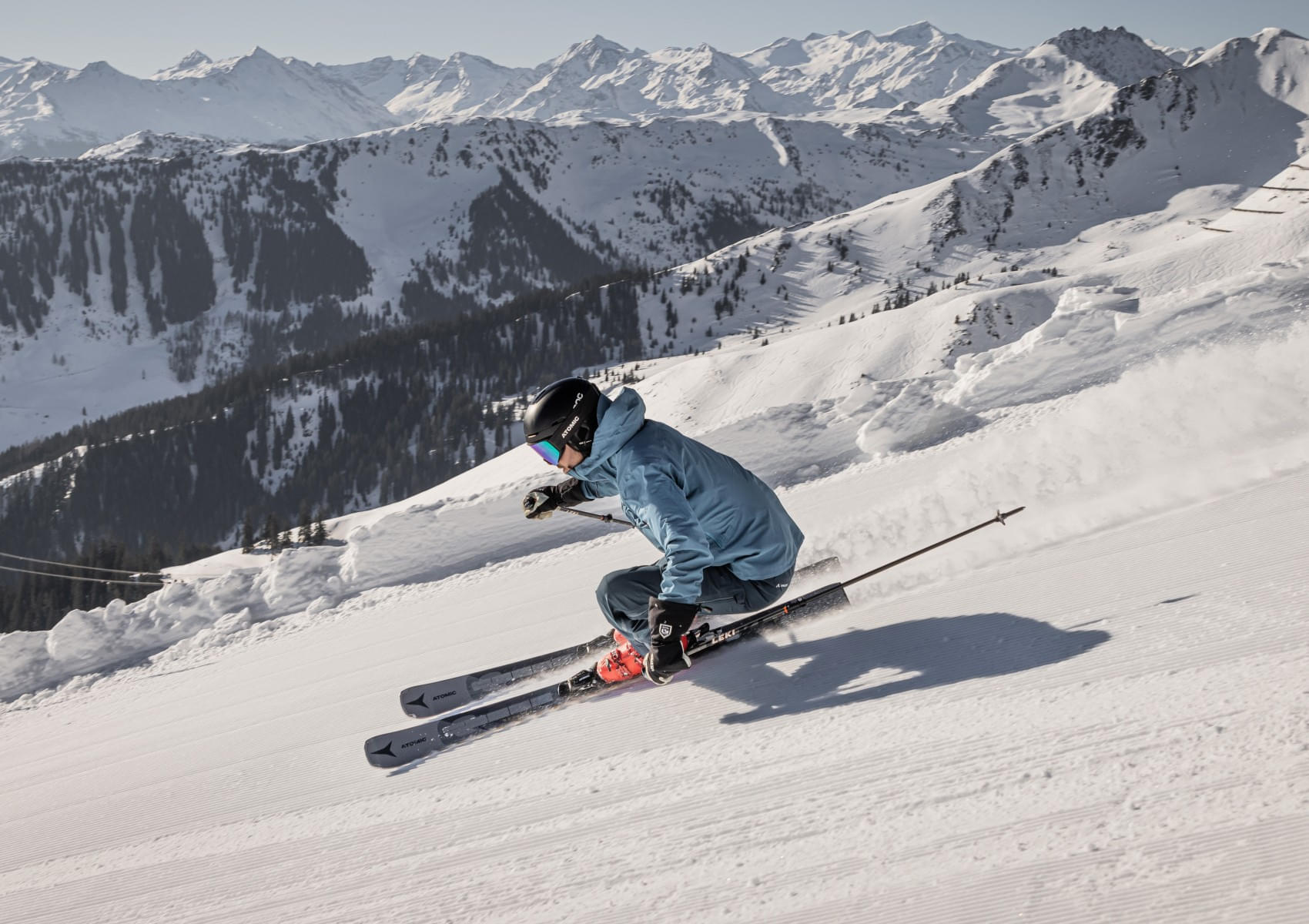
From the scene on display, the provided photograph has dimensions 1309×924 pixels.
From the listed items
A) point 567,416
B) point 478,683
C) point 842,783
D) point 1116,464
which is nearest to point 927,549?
point 842,783

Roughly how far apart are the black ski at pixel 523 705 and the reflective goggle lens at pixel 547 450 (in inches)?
50.5

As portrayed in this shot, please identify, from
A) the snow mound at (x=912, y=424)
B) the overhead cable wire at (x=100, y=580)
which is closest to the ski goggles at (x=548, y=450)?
the snow mound at (x=912, y=424)

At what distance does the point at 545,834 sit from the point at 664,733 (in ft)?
2.86

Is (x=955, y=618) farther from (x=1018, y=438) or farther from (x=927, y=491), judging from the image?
(x=1018, y=438)

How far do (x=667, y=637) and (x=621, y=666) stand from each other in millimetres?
805

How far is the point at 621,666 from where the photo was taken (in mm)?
4762

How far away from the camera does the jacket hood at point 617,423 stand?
416cm

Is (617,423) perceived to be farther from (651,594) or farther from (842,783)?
(842,783)

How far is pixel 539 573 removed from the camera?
26.3 ft

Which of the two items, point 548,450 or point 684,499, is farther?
point 548,450

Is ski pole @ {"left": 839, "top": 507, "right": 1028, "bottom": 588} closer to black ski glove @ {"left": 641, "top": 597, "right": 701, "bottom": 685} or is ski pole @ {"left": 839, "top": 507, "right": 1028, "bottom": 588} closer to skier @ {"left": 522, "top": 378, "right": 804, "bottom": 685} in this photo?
skier @ {"left": 522, "top": 378, "right": 804, "bottom": 685}

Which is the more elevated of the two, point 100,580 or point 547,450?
point 100,580

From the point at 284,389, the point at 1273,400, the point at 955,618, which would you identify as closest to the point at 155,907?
the point at 955,618

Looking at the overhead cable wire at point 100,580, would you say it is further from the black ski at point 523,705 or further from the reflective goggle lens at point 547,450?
the reflective goggle lens at point 547,450
